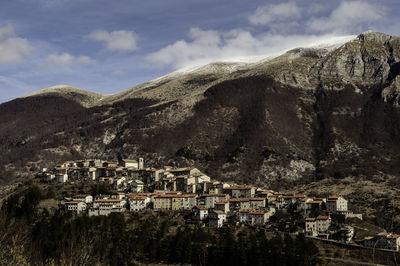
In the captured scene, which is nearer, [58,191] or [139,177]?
[58,191]

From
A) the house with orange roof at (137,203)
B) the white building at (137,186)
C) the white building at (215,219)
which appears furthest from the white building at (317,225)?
the white building at (137,186)

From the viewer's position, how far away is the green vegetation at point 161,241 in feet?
325

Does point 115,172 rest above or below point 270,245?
above

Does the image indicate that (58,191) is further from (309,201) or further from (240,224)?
(309,201)

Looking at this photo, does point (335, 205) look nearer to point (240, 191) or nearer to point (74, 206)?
point (240, 191)

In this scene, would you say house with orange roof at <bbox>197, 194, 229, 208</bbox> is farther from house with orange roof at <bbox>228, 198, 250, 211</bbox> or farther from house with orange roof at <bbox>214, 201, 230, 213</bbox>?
house with orange roof at <bbox>214, 201, 230, 213</bbox>

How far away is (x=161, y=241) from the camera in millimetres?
113938

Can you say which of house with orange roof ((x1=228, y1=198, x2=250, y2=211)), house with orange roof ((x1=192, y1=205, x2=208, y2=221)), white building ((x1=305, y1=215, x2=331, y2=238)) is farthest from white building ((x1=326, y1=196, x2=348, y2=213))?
house with orange roof ((x1=192, y1=205, x2=208, y2=221))

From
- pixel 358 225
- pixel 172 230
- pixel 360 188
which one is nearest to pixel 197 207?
pixel 172 230

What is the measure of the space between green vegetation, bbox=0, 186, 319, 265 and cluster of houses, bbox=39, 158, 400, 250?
7.70 meters

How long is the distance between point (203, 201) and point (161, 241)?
3060cm

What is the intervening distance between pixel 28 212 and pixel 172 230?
1635 inches

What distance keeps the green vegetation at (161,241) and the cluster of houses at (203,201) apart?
770 cm

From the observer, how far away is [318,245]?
106812 millimetres
